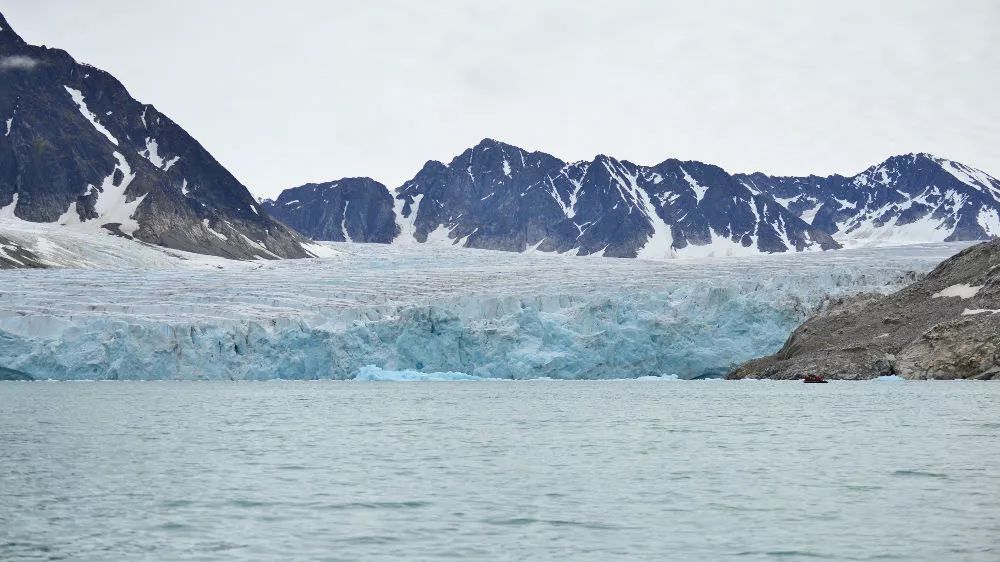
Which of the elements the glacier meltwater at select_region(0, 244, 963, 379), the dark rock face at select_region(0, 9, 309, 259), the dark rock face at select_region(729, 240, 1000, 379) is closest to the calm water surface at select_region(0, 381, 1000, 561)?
the glacier meltwater at select_region(0, 244, 963, 379)

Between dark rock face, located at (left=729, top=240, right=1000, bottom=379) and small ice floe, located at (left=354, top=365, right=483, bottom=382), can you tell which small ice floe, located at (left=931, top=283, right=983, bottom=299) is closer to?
dark rock face, located at (left=729, top=240, right=1000, bottom=379)

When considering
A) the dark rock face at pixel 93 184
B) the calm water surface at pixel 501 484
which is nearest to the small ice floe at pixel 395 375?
the calm water surface at pixel 501 484

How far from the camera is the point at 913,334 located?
197 ft

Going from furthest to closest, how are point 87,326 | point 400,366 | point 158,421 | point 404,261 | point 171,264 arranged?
point 171,264
point 404,261
point 400,366
point 87,326
point 158,421

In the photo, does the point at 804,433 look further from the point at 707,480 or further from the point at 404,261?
the point at 404,261

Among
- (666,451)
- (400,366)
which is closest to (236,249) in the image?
(400,366)

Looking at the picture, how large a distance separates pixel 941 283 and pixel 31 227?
106288mm

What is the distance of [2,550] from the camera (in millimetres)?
13008

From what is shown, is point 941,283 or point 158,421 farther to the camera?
point 941,283

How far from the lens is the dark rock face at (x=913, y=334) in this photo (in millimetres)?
57500

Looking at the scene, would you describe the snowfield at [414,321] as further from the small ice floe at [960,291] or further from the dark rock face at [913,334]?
the small ice floe at [960,291]

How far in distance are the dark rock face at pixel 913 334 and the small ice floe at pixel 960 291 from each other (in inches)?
2.1

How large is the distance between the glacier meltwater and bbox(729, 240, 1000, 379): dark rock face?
1465 millimetres

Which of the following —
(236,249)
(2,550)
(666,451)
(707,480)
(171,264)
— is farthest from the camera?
(236,249)
